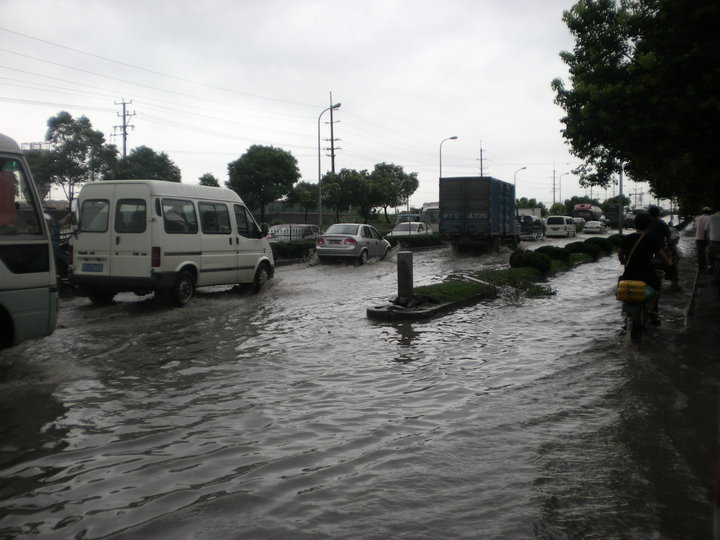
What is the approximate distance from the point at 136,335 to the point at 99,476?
5596 millimetres

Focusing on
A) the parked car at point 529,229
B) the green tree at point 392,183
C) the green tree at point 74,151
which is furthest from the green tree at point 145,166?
the parked car at point 529,229

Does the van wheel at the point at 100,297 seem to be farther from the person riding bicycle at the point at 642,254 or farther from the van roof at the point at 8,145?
the person riding bicycle at the point at 642,254

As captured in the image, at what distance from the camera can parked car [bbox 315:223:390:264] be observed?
2389 cm

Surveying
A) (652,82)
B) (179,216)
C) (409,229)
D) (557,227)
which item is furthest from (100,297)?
(557,227)

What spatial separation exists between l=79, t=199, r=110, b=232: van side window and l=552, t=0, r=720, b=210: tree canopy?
358 inches

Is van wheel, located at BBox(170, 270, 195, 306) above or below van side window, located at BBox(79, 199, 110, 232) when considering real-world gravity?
below

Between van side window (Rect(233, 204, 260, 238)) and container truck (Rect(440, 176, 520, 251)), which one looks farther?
container truck (Rect(440, 176, 520, 251))

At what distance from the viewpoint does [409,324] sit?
11.1 metres

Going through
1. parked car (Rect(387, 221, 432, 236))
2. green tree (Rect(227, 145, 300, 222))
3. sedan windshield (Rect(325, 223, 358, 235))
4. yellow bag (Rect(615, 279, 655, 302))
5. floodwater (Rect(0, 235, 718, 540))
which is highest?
green tree (Rect(227, 145, 300, 222))

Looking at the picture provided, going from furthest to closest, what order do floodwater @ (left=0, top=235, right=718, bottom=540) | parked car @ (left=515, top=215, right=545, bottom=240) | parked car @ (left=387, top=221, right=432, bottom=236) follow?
parked car @ (left=515, top=215, right=545, bottom=240), parked car @ (left=387, top=221, right=432, bottom=236), floodwater @ (left=0, top=235, right=718, bottom=540)

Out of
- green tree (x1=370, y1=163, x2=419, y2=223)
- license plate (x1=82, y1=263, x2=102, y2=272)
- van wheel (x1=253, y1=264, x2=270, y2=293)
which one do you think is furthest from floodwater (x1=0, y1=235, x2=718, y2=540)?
green tree (x1=370, y1=163, x2=419, y2=223)

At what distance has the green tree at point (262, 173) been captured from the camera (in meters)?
54.0

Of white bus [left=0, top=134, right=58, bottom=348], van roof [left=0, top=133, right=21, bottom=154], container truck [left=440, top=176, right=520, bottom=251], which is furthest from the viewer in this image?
container truck [left=440, top=176, right=520, bottom=251]

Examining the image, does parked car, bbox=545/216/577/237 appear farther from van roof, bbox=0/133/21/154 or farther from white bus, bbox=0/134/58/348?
van roof, bbox=0/133/21/154
